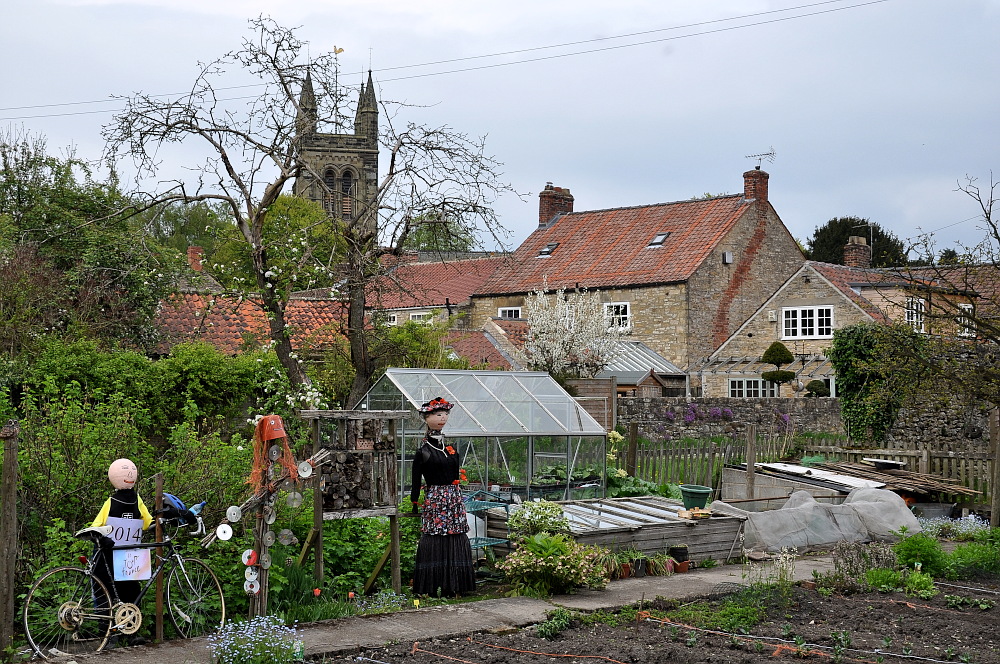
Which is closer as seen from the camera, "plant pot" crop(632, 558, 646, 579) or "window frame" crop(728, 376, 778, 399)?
"plant pot" crop(632, 558, 646, 579)

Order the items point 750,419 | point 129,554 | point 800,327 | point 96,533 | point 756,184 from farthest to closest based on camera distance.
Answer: point 756,184 → point 800,327 → point 750,419 → point 129,554 → point 96,533

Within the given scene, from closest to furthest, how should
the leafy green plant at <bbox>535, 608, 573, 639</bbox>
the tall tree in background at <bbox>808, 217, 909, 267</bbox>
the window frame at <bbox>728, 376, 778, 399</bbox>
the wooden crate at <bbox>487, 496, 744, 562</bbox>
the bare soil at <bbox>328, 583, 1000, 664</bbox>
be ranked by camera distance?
1. the bare soil at <bbox>328, 583, 1000, 664</bbox>
2. the leafy green plant at <bbox>535, 608, 573, 639</bbox>
3. the wooden crate at <bbox>487, 496, 744, 562</bbox>
4. the window frame at <bbox>728, 376, 778, 399</bbox>
5. the tall tree in background at <bbox>808, 217, 909, 267</bbox>

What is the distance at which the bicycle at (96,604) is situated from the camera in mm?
7332

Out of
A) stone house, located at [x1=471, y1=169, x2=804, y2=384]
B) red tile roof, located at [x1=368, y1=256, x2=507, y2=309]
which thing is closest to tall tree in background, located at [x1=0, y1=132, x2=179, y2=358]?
stone house, located at [x1=471, y1=169, x2=804, y2=384]

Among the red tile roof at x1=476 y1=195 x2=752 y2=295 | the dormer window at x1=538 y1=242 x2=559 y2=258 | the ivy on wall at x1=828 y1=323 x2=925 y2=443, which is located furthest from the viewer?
the dormer window at x1=538 y1=242 x2=559 y2=258

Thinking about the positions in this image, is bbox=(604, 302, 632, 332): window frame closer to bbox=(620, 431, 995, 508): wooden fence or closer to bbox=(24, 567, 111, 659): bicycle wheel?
bbox=(620, 431, 995, 508): wooden fence

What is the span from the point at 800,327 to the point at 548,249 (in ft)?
36.8

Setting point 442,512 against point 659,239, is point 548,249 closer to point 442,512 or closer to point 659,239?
point 659,239

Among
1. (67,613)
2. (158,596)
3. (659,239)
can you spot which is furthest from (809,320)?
(67,613)

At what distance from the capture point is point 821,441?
22.9 metres

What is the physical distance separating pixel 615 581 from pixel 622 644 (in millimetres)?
3070

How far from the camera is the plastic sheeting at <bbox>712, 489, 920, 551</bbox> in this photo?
1355 centimetres

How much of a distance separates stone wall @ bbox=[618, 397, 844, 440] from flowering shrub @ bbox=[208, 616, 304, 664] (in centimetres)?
2112

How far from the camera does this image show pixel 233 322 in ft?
73.9
